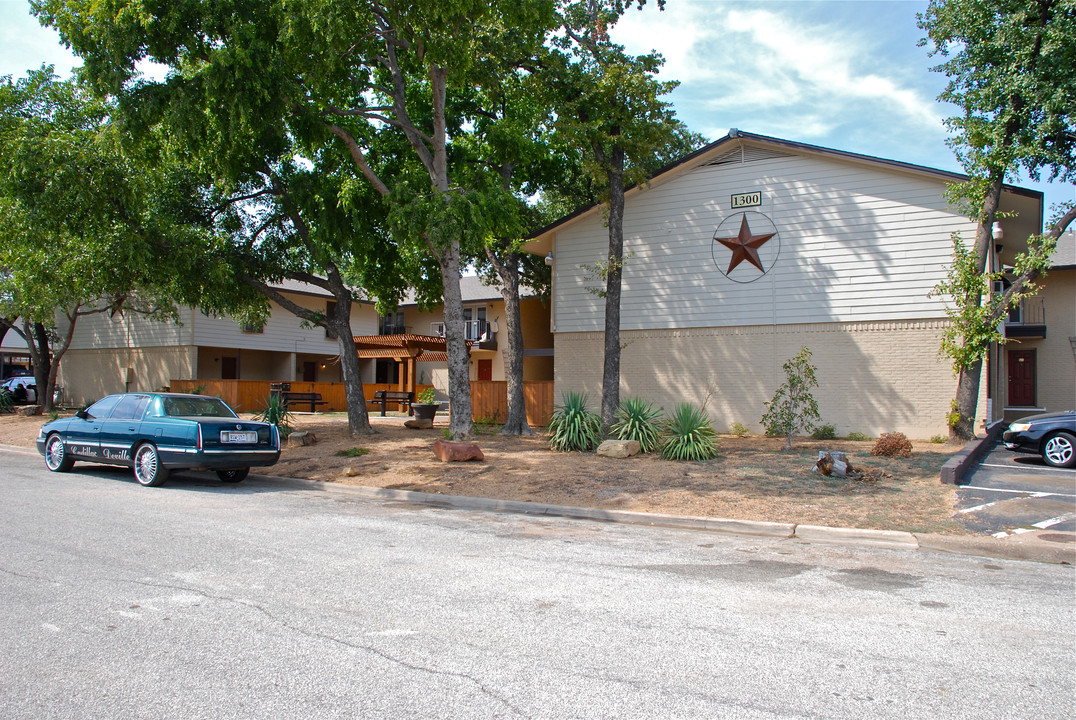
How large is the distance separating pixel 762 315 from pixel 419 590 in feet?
51.2

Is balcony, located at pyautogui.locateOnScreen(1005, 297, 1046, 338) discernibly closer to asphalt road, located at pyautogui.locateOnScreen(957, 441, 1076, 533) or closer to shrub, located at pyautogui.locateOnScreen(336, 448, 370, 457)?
asphalt road, located at pyautogui.locateOnScreen(957, 441, 1076, 533)

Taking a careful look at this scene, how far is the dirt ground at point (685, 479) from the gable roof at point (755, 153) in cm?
650

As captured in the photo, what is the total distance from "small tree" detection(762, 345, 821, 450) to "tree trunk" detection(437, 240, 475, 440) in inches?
260

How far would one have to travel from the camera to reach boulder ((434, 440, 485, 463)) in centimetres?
1322

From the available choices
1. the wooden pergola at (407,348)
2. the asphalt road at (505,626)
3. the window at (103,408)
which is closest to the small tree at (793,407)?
the asphalt road at (505,626)

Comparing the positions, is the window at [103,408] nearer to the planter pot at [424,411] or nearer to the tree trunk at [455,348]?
the tree trunk at [455,348]

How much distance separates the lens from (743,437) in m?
18.3

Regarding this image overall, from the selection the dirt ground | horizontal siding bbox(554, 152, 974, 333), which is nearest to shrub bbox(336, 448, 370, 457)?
the dirt ground

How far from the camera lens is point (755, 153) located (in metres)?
19.4

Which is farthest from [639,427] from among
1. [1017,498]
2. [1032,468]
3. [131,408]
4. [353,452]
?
[131,408]

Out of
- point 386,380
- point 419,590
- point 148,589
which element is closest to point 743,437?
point 419,590

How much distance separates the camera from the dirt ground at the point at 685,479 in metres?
9.40

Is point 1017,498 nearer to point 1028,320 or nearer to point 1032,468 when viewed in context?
point 1032,468

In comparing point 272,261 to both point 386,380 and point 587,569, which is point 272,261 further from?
point 386,380
